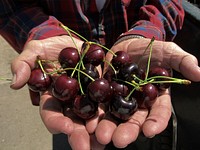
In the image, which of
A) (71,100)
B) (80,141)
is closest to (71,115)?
(71,100)

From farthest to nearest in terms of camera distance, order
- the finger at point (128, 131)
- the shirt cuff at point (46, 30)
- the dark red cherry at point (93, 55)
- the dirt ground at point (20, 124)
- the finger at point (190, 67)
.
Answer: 1. the dirt ground at point (20, 124)
2. the shirt cuff at point (46, 30)
3. the dark red cherry at point (93, 55)
4. the finger at point (190, 67)
5. the finger at point (128, 131)

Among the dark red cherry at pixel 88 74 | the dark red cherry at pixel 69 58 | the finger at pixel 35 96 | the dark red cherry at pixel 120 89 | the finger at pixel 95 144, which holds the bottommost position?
the finger at pixel 35 96

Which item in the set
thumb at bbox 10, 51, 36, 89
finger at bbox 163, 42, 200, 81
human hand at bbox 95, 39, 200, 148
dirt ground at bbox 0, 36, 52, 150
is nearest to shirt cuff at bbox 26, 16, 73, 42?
thumb at bbox 10, 51, 36, 89

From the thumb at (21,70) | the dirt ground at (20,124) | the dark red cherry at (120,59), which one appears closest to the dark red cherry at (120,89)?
the dark red cherry at (120,59)

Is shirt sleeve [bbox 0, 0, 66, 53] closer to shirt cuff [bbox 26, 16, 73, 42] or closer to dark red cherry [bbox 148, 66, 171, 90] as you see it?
shirt cuff [bbox 26, 16, 73, 42]

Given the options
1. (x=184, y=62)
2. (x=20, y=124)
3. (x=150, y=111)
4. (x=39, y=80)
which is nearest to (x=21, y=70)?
(x=39, y=80)

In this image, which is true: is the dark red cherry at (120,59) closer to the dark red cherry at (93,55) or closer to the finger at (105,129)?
the dark red cherry at (93,55)
